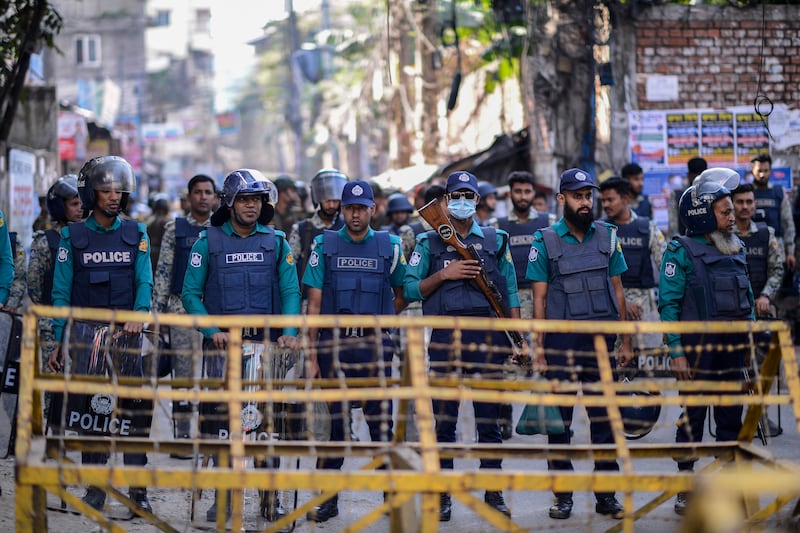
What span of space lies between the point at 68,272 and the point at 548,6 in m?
9.68

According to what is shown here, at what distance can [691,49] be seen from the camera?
1391 centimetres

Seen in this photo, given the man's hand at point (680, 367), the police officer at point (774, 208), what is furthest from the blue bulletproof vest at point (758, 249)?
the man's hand at point (680, 367)

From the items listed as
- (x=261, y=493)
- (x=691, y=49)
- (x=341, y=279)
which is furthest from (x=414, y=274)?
(x=691, y=49)

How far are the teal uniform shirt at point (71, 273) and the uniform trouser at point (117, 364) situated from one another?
226 millimetres

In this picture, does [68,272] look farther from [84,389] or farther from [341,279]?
[84,389]

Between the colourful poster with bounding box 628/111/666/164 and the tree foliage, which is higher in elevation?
the tree foliage

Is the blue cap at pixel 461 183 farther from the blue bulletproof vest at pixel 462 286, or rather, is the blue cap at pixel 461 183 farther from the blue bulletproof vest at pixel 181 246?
the blue bulletproof vest at pixel 181 246

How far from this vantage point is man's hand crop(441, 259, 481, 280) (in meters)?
6.85

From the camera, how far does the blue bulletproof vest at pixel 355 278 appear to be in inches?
272

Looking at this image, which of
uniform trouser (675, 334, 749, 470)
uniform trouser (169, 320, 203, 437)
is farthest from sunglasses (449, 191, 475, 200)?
uniform trouser (169, 320, 203, 437)

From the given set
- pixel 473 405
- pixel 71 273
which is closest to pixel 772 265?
pixel 473 405

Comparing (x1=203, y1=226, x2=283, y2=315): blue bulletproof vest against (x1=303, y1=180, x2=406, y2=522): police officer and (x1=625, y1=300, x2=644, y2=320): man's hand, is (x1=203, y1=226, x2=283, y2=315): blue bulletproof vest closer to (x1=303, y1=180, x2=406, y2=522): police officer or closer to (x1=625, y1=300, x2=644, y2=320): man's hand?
(x1=303, y1=180, x2=406, y2=522): police officer

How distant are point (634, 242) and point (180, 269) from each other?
12.2 ft

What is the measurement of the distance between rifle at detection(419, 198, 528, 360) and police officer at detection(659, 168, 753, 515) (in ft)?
3.37
